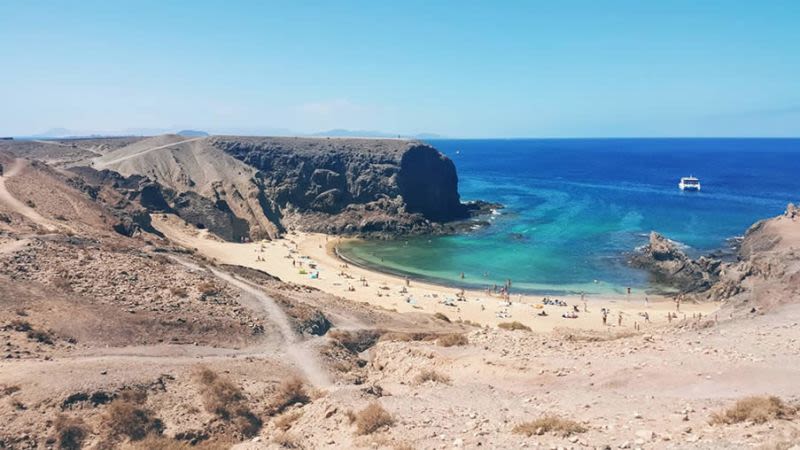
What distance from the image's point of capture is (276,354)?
26109 mm

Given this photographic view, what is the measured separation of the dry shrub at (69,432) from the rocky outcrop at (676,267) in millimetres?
52165

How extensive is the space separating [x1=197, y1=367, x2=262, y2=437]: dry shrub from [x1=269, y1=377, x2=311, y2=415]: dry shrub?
0.90 m

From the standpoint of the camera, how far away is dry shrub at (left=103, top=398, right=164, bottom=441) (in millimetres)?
18031

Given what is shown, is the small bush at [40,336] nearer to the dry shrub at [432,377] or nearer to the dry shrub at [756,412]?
the dry shrub at [432,377]

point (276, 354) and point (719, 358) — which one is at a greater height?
point (719, 358)

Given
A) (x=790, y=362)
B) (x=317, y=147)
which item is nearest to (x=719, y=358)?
(x=790, y=362)

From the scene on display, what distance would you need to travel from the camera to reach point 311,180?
91312mm

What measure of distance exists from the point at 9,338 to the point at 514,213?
80321mm

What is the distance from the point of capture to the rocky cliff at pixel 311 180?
82125 millimetres

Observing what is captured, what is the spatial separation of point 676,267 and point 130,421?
181ft

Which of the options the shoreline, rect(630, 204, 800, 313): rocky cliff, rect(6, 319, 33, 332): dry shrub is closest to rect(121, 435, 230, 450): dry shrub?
rect(6, 319, 33, 332): dry shrub

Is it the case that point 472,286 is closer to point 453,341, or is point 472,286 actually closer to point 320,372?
point 453,341

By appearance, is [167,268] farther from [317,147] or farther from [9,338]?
[317,147]

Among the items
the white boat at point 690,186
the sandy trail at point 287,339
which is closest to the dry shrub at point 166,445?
the sandy trail at point 287,339
